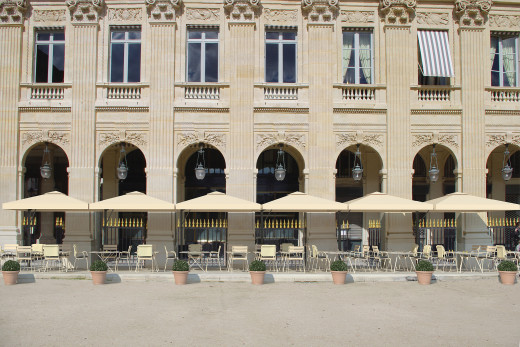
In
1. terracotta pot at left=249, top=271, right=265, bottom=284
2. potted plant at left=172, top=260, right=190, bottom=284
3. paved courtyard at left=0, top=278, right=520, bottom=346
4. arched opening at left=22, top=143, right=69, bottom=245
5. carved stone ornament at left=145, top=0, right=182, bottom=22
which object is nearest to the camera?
paved courtyard at left=0, top=278, right=520, bottom=346

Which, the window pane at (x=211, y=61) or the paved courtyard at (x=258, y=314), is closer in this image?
the paved courtyard at (x=258, y=314)

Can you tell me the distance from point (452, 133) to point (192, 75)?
10.4 m

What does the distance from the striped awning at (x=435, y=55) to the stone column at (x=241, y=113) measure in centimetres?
661

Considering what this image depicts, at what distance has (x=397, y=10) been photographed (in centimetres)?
2106

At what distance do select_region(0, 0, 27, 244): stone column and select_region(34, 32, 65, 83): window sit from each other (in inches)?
29.0

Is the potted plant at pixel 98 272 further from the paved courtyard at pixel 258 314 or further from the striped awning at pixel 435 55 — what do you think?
the striped awning at pixel 435 55

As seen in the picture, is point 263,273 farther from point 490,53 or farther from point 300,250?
point 490,53

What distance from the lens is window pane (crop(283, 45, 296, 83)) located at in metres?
21.5

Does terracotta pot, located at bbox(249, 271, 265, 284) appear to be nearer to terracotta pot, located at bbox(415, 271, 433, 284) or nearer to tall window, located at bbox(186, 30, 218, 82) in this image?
terracotta pot, located at bbox(415, 271, 433, 284)

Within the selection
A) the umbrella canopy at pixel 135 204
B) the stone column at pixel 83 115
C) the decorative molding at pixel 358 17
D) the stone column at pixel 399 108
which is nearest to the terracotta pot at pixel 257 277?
the umbrella canopy at pixel 135 204

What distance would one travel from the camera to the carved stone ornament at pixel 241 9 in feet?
67.9

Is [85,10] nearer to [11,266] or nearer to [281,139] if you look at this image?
[281,139]

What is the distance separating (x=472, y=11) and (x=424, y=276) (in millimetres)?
11010

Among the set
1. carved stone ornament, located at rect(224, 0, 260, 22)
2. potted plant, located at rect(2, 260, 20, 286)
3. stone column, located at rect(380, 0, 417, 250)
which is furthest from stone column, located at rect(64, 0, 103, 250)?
stone column, located at rect(380, 0, 417, 250)
